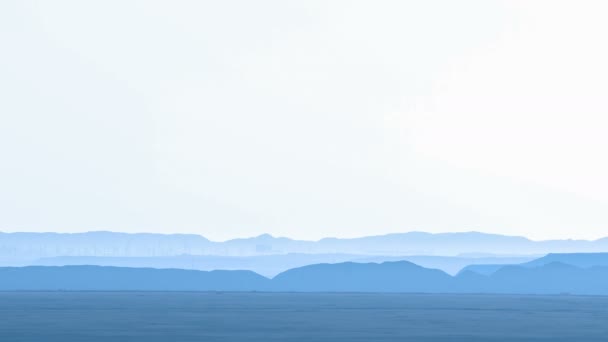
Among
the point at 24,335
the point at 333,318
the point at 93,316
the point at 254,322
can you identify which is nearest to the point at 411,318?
the point at 333,318

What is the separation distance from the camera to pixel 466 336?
68.6 m

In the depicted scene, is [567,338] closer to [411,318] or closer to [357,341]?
[357,341]

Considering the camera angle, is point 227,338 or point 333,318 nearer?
point 227,338

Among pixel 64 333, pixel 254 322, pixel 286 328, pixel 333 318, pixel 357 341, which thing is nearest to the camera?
pixel 357 341

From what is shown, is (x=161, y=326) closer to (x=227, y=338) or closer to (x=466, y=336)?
(x=227, y=338)

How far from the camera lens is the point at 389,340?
64375mm

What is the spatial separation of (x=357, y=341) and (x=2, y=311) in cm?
4564

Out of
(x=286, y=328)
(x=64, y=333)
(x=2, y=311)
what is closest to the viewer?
(x=64, y=333)

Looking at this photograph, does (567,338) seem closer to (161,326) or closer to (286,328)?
Answer: (286,328)

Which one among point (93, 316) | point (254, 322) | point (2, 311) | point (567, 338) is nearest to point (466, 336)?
point (567, 338)

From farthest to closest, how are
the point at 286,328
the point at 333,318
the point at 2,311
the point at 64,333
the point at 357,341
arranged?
the point at 2,311
the point at 333,318
the point at 286,328
the point at 64,333
the point at 357,341

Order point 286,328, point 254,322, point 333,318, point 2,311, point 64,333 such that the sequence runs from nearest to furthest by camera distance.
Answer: point 64,333 < point 286,328 < point 254,322 < point 333,318 < point 2,311

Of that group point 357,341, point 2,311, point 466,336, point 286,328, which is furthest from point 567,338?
point 2,311

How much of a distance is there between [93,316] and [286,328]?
2203 cm
